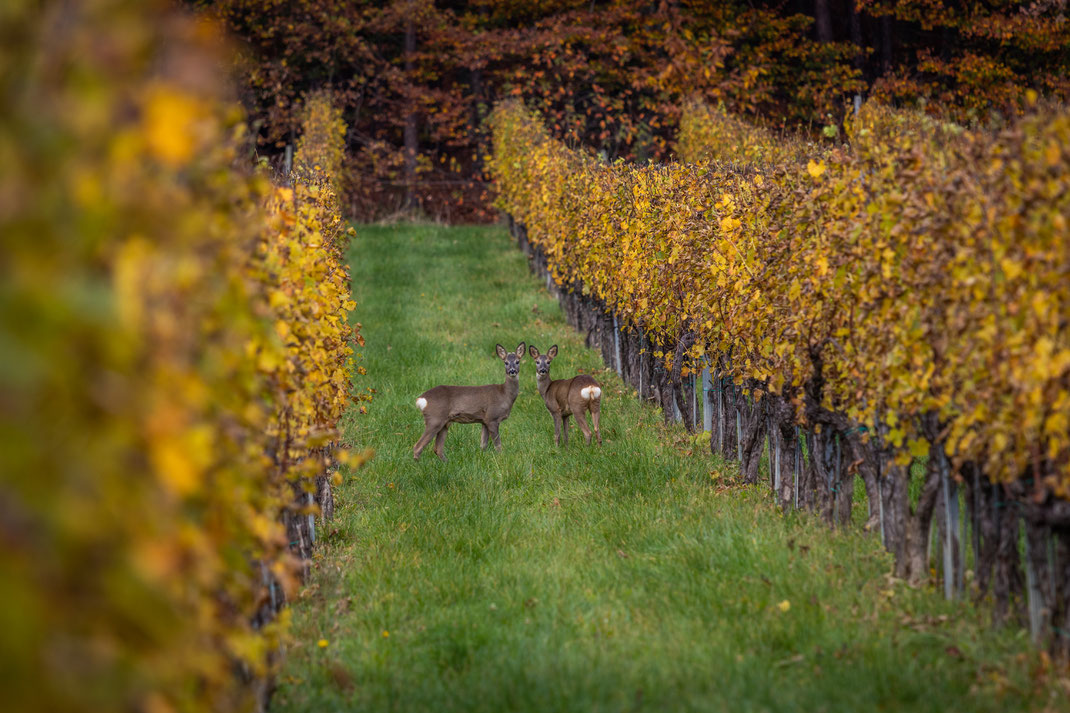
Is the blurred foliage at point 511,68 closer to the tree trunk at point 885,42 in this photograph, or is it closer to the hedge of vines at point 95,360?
the tree trunk at point 885,42

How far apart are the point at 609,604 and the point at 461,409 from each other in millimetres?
4289

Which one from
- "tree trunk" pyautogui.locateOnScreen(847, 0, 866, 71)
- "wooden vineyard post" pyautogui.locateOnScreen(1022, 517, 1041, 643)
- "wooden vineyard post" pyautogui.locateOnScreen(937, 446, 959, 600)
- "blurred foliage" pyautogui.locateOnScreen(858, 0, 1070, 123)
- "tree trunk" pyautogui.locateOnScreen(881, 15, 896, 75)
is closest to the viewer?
"wooden vineyard post" pyautogui.locateOnScreen(1022, 517, 1041, 643)

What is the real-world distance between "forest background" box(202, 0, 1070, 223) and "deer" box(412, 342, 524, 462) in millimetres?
21296

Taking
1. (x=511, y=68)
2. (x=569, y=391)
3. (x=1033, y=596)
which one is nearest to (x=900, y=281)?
(x=1033, y=596)

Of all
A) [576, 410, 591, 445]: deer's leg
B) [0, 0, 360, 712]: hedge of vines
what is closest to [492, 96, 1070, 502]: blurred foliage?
[576, 410, 591, 445]: deer's leg

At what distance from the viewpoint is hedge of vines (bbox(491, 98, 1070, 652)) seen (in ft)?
15.0

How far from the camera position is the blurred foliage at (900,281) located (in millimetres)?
4520

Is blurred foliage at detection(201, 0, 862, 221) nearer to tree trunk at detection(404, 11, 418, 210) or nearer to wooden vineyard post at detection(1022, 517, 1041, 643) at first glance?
tree trunk at detection(404, 11, 418, 210)

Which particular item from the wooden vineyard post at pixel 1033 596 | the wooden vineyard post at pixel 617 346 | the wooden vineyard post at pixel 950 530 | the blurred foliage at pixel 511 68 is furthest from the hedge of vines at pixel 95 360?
the blurred foliage at pixel 511 68

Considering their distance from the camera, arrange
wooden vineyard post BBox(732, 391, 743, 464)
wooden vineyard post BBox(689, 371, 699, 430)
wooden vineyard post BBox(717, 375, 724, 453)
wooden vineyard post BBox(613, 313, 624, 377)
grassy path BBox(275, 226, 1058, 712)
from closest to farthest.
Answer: grassy path BBox(275, 226, 1058, 712) → wooden vineyard post BBox(732, 391, 743, 464) → wooden vineyard post BBox(717, 375, 724, 453) → wooden vineyard post BBox(689, 371, 699, 430) → wooden vineyard post BBox(613, 313, 624, 377)

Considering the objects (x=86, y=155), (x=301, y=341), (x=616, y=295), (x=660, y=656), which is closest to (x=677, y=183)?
(x=616, y=295)

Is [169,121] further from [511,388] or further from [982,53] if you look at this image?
[982,53]

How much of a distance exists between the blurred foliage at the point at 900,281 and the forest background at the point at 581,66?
22790 millimetres

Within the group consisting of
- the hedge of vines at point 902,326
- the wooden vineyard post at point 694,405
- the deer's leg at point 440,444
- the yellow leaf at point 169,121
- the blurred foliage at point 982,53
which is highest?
the blurred foliage at point 982,53
